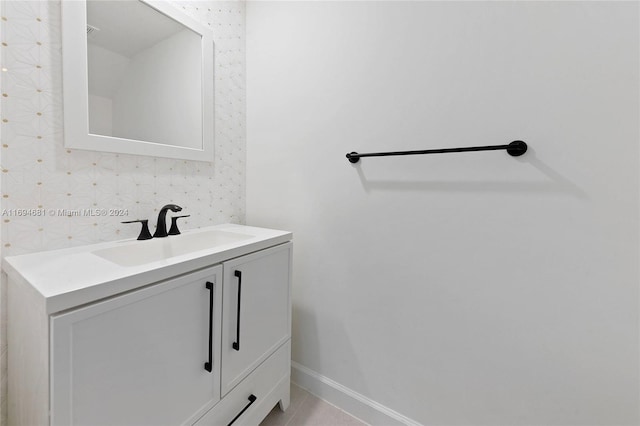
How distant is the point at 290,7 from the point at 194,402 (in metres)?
1.69

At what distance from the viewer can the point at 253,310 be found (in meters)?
1.02

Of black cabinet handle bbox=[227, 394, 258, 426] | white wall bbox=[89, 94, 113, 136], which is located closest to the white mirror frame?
white wall bbox=[89, 94, 113, 136]

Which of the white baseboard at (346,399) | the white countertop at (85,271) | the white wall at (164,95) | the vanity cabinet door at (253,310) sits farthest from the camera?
the white baseboard at (346,399)

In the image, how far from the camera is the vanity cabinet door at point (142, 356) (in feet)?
1.83

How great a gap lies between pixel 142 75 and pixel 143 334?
969 mm

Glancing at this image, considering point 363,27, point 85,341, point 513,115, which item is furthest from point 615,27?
point 85,341

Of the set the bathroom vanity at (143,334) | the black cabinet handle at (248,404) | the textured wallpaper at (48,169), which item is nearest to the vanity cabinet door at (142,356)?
the bathroom vanity at (143,334)

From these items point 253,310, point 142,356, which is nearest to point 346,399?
point 253,310

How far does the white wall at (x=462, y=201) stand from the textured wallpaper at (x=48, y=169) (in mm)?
589

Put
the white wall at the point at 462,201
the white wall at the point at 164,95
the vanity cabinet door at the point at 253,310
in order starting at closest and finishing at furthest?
the white wall at the point at 462,201 → the vanity cabinet door at the point at 253,310 → the white wall at the point at 164,95

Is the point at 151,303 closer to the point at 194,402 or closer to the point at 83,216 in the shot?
the point at 194,402

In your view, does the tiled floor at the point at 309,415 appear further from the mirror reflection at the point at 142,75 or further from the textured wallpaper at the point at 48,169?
the mirror reflection at the point at 142,75

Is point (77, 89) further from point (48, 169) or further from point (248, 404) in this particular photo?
point (248, 404)

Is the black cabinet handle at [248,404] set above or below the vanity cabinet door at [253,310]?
below
